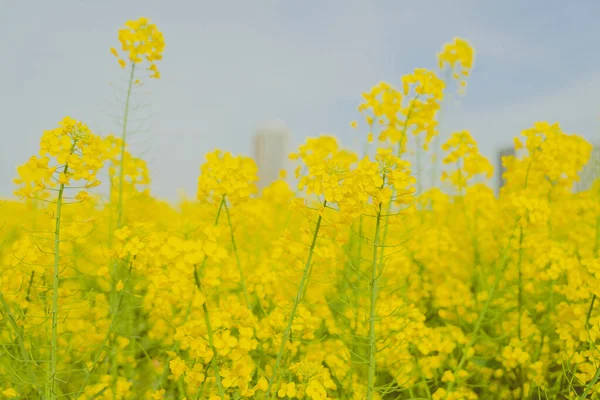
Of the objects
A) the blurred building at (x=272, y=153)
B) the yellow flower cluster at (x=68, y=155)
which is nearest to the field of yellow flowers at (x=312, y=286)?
the yellow flower cluster at (x=68, y=155)

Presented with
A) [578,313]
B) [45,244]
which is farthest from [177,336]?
[578,313]

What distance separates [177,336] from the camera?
1482 mm

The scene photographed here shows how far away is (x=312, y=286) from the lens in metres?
3.27

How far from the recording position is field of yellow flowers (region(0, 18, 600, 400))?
1.58 meters

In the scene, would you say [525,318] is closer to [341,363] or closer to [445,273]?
[445,273]

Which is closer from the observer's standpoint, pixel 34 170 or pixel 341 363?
pixel 34 170

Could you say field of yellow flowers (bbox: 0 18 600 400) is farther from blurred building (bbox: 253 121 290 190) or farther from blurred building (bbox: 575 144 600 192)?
blurred building (bbox: 253 121 290 190)

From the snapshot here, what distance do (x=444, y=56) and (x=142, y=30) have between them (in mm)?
1857

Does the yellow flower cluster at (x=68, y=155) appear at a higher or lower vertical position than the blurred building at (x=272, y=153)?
lower

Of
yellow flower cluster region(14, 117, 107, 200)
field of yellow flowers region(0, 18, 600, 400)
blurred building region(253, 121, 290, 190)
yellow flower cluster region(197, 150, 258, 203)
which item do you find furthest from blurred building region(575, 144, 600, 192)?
blurred building region(253, 121, 290, 190)

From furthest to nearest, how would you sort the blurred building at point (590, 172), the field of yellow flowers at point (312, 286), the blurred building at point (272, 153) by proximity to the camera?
the blurred building at point (272, 153) → the blurred building at point (590, 172) → the field of yellow flowers at point (312, 286)

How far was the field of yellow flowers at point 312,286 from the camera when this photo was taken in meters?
1.58

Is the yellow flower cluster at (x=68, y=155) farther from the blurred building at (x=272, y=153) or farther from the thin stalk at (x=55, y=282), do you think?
the blurred building at (x=272, y=153)

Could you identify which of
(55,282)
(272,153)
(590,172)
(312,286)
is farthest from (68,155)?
(272,153)
